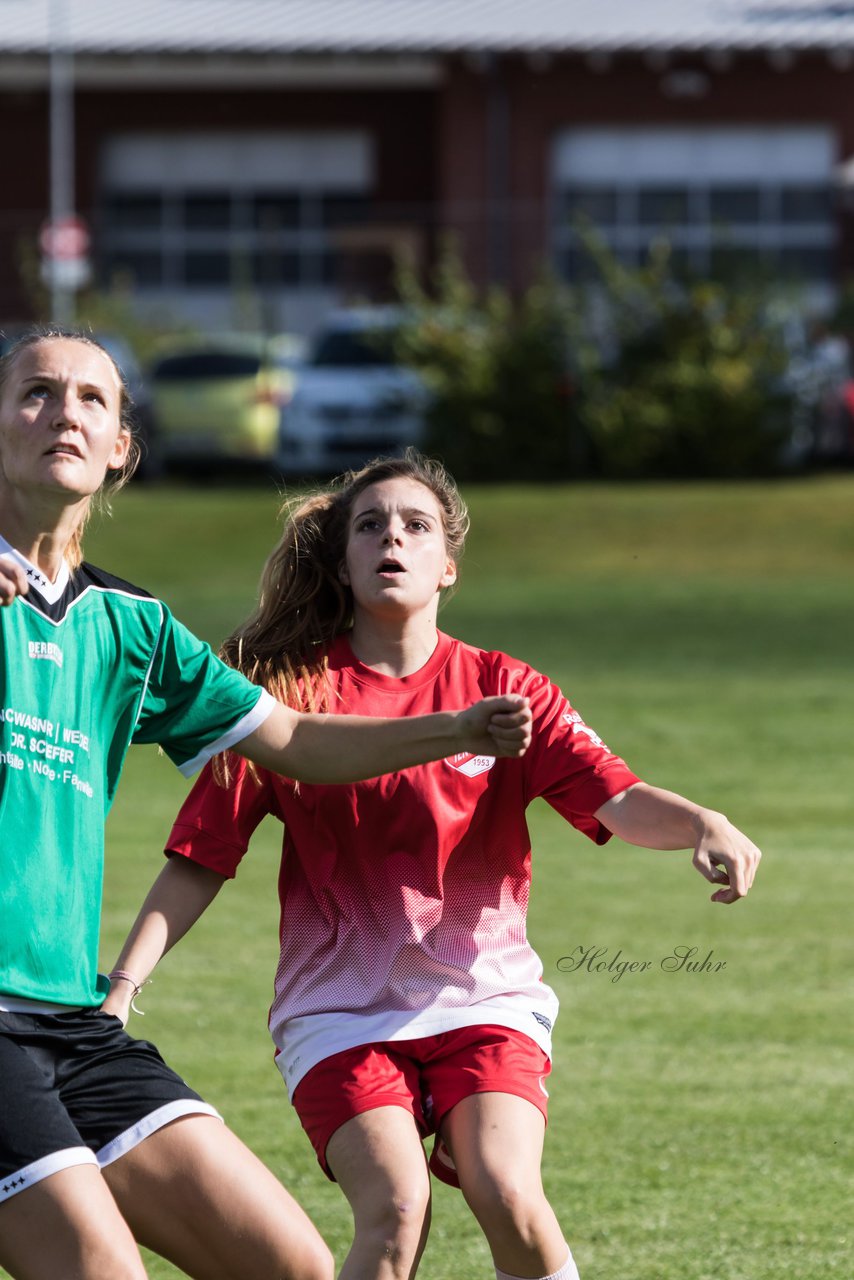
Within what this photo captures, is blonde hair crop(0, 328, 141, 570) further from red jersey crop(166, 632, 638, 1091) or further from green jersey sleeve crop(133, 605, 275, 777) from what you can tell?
red jersey crop(166, 632, 638, 1091)

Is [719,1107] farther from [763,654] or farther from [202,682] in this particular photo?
[763,654]

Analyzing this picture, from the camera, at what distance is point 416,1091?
3.80 meters

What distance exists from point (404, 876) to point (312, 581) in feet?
2.12

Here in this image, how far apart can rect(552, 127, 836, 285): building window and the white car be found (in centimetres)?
940

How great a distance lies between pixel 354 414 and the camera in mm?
25375

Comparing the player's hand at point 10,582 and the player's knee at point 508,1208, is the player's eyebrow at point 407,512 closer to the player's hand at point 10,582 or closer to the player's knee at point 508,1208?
the player's hand at point 10,582

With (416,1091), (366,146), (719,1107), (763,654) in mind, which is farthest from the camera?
(366,146)

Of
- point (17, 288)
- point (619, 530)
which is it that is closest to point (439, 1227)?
point (619, 530)

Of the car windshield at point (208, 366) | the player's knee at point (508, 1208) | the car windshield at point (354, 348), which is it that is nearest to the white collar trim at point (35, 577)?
the player's knee at point (508, 1208)

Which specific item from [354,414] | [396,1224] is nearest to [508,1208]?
[396,1224]

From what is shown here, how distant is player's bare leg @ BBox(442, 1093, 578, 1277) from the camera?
3604 mm

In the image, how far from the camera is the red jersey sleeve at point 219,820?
401 cm

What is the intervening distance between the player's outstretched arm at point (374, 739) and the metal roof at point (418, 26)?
3214cm

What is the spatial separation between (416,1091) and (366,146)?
34.9 metres
